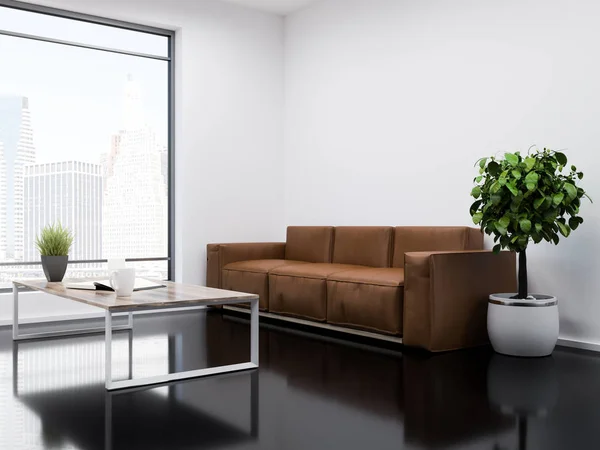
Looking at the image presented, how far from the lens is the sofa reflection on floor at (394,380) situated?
2.73 m

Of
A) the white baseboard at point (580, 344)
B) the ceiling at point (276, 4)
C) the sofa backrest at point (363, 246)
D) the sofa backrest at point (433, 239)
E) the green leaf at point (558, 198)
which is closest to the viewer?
the green leaf at point (558, 198)

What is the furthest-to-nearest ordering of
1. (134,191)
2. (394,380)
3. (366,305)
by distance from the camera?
1. (134,191)
2. (366,305)
3. (394,380)

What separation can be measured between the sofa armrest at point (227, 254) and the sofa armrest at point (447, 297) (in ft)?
7.75

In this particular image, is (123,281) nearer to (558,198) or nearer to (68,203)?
(558,198)

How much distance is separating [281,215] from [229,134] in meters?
1.06

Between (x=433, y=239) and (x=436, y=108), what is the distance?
1174mm

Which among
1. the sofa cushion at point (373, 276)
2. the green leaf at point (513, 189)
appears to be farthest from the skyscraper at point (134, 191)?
the green leaf at point (513, 189)

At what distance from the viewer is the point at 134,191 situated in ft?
21.1

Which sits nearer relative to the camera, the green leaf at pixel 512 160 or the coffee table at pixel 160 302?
the coffee table at pixel 160 302

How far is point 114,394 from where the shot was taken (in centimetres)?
320

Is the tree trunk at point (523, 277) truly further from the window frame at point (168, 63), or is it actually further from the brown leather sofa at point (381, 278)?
the window frame at point (168, 63)

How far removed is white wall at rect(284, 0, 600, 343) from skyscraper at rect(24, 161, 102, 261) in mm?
2060

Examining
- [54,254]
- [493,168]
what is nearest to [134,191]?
[54,254]

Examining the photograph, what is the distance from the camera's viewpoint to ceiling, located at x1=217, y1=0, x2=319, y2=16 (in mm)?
6809
